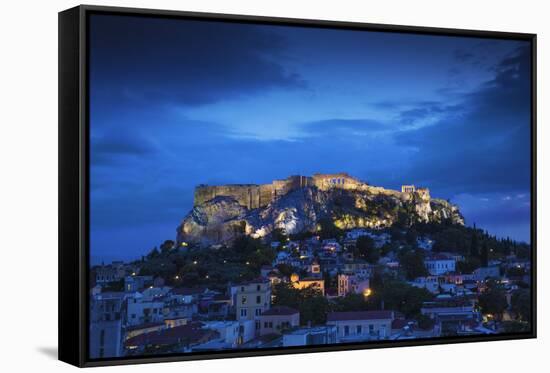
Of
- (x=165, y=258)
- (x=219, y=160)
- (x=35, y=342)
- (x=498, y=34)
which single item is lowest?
(x=35, y=342)

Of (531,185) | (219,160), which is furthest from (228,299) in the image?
(531,185)

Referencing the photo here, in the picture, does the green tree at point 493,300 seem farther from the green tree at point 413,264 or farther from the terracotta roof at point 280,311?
the terracotta roof at point 280,311

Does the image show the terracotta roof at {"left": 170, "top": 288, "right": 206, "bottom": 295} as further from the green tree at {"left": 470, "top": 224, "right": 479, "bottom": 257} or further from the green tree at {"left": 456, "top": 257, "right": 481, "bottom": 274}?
the green tree at {"left": 470, "top": 224, "right": 479, "bottom": 257}

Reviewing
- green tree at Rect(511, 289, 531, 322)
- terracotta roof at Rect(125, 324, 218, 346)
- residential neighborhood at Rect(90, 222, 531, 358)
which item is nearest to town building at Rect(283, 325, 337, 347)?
residential neighborhood at Rect(90, 222, 531, 358)

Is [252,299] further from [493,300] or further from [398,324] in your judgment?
[493,300]

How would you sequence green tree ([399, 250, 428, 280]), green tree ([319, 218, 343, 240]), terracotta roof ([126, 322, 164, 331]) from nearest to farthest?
terracotta roof ([126, 322, 164, 331])
green tree ([319, 218, 343, 240])
green tree ([399, 250, 428, 280])

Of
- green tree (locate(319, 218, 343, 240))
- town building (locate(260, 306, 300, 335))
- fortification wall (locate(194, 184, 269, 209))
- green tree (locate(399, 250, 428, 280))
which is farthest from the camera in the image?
green tree (locate(399, 250, 428, 280))

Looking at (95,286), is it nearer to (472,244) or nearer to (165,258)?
(165,258)
